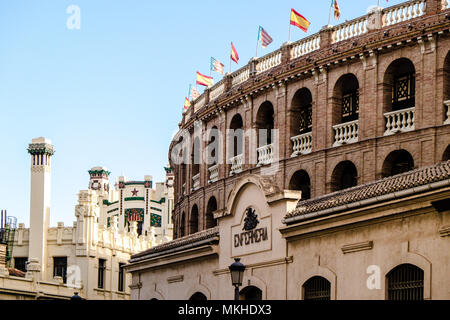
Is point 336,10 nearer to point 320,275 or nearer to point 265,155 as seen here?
point 265,155

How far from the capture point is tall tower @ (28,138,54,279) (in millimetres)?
77562

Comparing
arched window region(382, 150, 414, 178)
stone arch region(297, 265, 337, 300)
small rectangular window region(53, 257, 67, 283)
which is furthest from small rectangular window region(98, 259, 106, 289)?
stone arch region(297, 265, 337, 300)

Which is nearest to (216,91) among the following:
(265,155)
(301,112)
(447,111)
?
(265,155)

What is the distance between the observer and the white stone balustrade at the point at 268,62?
165ft

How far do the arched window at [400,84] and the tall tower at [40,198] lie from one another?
1555 inches

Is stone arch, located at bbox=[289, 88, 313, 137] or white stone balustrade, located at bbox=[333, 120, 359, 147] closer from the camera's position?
white stone balustrade, located at bbox=[333, 120, 359, 147]

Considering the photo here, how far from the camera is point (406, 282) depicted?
2838cm

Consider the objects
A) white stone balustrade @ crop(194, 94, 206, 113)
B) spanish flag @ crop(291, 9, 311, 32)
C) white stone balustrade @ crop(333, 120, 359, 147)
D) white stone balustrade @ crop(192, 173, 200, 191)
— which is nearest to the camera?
white stone balustrade @ crop(333, 120, 359, 147)

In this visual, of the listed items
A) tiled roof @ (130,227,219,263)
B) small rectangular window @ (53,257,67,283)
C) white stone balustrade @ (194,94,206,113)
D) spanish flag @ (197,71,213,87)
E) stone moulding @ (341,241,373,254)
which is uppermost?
spanish flag @ (197,71,213,87)

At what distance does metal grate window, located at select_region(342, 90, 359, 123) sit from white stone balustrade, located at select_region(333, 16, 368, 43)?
243 cm

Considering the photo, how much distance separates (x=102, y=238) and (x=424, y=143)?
140ft

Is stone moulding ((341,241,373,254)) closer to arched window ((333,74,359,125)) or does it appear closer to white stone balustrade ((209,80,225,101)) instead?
arched window ((333,74,359,125))
